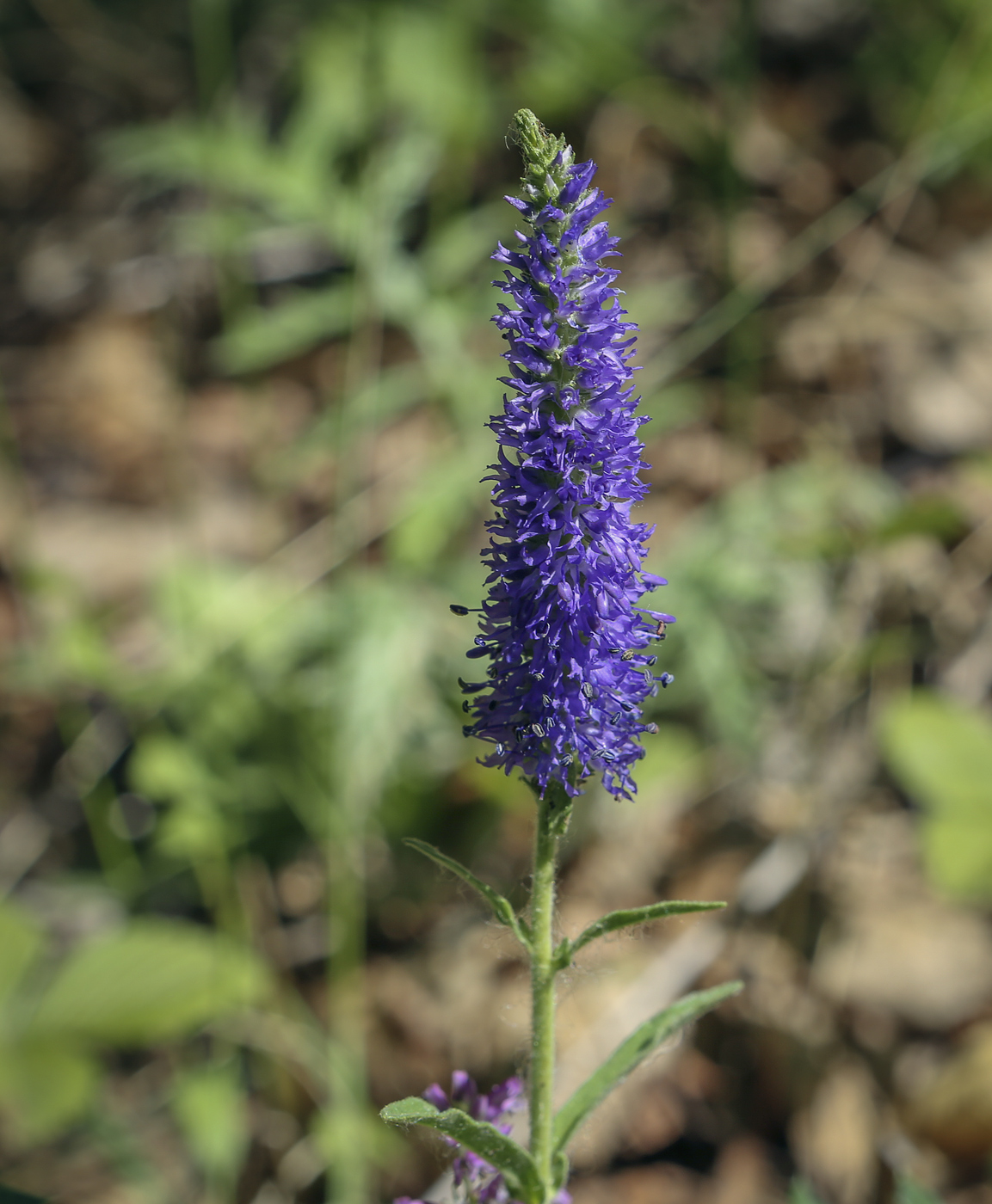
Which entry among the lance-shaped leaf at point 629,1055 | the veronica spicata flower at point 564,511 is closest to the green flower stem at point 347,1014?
the lance-shaped leaf at point 629,1055

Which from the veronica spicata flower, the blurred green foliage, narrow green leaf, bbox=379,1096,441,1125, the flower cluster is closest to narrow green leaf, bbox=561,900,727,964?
the veronica spicata flower

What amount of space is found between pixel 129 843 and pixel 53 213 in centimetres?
529

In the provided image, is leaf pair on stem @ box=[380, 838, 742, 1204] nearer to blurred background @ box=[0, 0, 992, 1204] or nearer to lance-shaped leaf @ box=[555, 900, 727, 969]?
lance-shaped leaf @ box=[555, 900, 727, 969]

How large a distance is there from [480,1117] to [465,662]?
241cm

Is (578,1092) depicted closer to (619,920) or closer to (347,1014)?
(619,920)

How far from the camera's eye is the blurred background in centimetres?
360

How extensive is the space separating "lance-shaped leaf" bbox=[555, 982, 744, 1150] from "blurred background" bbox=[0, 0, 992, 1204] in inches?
9.1

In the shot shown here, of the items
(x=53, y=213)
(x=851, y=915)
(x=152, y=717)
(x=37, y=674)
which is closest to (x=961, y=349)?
(x=851, y=915)

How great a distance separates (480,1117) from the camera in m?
1.92

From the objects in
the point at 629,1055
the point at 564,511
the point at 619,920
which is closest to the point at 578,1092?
the point at 629,1055

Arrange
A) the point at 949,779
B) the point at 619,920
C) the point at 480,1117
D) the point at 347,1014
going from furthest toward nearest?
the point at 347,1014
the point at 949,779
the point at 480,1117
the point at 619,920

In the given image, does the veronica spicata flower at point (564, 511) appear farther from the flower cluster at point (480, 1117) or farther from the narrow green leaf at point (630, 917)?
the flower cluster at point (480, 1117)

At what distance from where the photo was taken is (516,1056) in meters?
2.12

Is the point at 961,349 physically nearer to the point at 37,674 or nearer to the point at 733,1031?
the point at 733,1031
